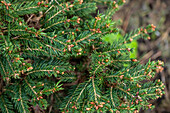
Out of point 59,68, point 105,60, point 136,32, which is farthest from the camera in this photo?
point 136,32

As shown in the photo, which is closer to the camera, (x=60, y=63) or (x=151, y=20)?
(x=60, y=63)

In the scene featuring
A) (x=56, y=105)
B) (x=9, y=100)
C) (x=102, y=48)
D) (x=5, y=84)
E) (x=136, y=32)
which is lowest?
(x=56, y=105)

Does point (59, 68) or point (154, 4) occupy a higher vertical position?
point (154, 4)

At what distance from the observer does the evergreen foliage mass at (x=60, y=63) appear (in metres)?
1.21

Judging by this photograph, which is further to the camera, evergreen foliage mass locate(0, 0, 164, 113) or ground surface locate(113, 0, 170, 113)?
ground surface locate(113, 0, 170, 113)

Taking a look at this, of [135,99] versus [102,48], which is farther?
[102,48]

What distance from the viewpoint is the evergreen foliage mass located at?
121cm

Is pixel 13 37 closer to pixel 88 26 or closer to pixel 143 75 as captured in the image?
pixel 88 26

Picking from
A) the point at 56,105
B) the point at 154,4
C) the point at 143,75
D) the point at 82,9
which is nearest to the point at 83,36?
the point at 82,9

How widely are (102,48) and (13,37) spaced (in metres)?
0.82

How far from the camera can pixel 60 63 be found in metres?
1.40

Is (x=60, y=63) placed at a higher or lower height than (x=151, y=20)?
lower

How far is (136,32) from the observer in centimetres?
161

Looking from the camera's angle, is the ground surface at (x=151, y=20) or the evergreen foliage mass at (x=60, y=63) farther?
the ground surface at (x=151, y=20)
